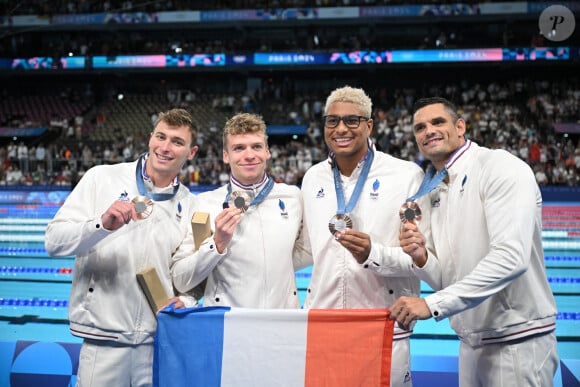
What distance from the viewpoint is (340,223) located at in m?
2.57

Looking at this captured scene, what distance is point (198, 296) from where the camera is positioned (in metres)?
2.88

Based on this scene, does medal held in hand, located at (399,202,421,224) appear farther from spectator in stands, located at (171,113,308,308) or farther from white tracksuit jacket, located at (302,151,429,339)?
spectator in stands, located at (171,113,308,308)

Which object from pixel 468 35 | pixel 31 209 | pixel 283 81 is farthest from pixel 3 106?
pixel 468 35

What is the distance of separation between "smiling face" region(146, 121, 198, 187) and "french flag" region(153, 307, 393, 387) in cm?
73

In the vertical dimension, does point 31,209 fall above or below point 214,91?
below

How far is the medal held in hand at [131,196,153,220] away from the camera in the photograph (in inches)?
100

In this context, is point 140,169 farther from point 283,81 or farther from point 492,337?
point 283,81

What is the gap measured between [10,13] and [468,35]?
2244cm

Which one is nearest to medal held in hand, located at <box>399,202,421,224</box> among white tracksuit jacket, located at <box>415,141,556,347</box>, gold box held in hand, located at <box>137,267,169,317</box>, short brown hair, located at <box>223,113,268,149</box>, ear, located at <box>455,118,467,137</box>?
white tracksuit jacket, located at <box>415,141,556,347</box>

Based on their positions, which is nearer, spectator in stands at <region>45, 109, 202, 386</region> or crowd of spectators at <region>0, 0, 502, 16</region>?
spectator in stands at <region>45, 109, 202, 386</region>

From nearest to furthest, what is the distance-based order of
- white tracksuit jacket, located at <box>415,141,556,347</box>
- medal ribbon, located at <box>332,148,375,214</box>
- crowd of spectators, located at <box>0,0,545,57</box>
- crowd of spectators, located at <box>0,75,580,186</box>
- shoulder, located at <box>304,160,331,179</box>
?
1. white tracksuit jacket, located at <box>415,141,556,347</box>
2. medal ribbon, located at <box>332,148,375,214</box>
3. shoulder, located at <box>304,160,331,179</box>
4. crowd of spectators, located at <box>0,75,580,186</box>
5. crowd of spectators, located at <box>0,0,545,57</box>

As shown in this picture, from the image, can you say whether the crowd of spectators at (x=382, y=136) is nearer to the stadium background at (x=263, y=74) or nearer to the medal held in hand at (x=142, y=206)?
the stadium background at (x=263, y=74)

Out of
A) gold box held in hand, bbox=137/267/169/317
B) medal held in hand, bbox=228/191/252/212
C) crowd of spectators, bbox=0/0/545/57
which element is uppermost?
crowd of spectators, bbox=0/0/545/57

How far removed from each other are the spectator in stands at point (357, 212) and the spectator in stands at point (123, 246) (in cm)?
71
